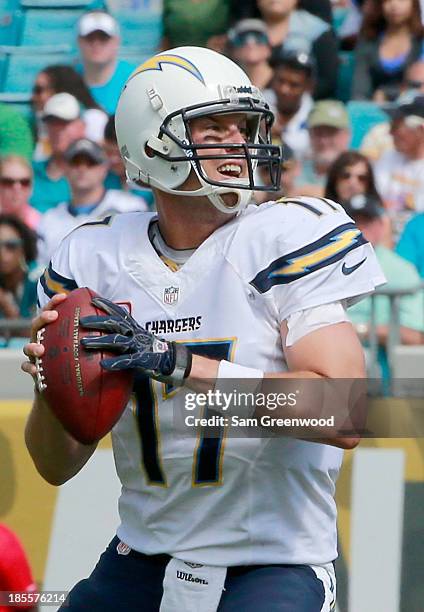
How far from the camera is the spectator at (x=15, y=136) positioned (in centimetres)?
608

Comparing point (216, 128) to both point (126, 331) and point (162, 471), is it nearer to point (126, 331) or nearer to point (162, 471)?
point (126, 331)

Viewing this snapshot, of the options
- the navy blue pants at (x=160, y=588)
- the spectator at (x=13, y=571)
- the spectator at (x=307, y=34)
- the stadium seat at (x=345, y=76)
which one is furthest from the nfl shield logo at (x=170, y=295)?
the stadium seat at (x=345, y=76)

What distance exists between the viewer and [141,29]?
6.62m

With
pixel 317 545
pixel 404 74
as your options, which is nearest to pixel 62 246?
pixel 317 545

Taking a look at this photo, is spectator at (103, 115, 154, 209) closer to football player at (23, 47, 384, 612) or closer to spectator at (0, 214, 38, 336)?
spectator at (0, 214, 38, 336)

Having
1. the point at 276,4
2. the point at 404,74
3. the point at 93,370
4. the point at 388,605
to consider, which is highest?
the point at 276,4

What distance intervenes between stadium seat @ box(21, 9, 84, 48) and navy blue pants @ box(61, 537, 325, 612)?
4810mm

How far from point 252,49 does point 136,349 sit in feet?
14.1

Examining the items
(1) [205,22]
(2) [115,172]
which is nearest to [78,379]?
(2) [115,172]

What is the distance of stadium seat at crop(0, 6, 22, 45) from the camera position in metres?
6.81

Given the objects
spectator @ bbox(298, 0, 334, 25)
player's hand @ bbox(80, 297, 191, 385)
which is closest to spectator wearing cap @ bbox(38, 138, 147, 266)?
spectator @ bbox(298, 0, 334, 25)

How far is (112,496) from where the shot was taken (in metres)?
3.14

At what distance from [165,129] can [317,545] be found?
0.95 metres

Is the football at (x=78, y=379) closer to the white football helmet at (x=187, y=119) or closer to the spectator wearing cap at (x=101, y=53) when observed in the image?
the white football helmet at (x=187, y=119)
